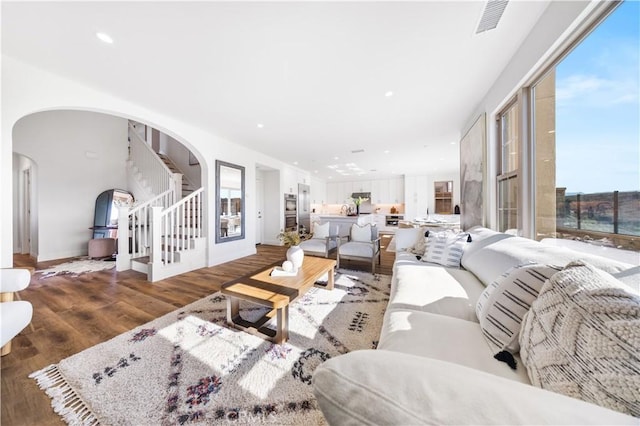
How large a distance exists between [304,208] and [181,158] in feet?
13.1

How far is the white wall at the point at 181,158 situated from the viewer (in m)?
5.91

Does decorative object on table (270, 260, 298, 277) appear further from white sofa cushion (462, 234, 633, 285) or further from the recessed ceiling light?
Answer: the recessed ceiling light

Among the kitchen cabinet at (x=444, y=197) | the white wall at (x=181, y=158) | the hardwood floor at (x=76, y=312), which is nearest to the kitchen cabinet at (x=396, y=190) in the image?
the kitchen cabinet at (x=444, y=197)

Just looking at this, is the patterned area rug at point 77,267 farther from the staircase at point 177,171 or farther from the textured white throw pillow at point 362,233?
the textured white throw pillow at point 362,233

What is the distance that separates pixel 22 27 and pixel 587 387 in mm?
3854

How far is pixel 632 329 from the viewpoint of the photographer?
1.77ft

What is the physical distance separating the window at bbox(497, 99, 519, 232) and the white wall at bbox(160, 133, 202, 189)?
6.41m

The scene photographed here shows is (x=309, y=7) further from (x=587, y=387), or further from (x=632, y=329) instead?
(x=587, y=387)

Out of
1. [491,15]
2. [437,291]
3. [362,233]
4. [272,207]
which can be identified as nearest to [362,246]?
[362,233]

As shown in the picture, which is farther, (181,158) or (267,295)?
(181,158)

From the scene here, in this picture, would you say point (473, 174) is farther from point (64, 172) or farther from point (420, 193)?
point (64, 172)

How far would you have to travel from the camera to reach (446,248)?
239 cm

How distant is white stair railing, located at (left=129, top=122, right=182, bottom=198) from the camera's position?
4.66 m

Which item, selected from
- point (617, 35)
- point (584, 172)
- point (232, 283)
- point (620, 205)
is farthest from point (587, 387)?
point (232, 283)
